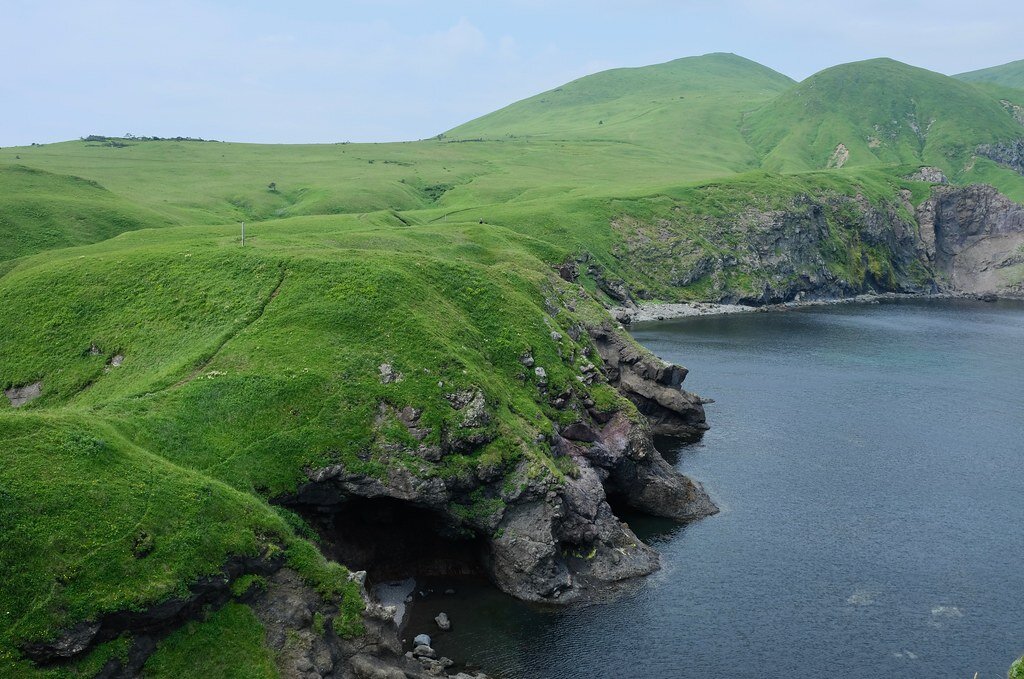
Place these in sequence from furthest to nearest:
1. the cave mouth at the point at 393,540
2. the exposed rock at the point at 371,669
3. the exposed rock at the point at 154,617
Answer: the cave mouth at the point at 393,540, the exposed rock at the point at 371,669, the exposed rock at the point at 154,617

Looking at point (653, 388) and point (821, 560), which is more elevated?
point (653, 388)

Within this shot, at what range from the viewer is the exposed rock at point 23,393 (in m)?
69.4

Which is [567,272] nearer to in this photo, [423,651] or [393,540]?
[393,540]

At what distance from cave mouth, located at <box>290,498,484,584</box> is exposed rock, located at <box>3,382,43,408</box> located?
97.3 ft

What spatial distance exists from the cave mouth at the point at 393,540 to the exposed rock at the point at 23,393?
29.7 metres

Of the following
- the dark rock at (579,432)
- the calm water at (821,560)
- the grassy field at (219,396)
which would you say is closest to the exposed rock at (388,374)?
the grassy field at (219,396)

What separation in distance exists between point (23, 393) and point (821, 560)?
72179 millimetres

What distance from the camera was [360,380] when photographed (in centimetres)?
→ 6625

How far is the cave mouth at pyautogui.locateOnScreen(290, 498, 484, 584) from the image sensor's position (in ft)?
203

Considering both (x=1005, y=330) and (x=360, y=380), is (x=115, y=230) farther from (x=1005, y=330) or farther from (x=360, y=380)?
(x=1005, y=330)

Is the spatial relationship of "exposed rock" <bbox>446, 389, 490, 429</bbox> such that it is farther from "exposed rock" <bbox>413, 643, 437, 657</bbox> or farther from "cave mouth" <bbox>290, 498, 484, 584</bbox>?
"exposed rock" <bbox>413, 643, 437, 657</bbox>

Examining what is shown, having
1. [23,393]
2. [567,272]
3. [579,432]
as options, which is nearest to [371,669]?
[579,432]

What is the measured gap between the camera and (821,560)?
66.8 meters

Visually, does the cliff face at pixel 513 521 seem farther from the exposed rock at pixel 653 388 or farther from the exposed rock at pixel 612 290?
the exposed rock at pixel 612 290
